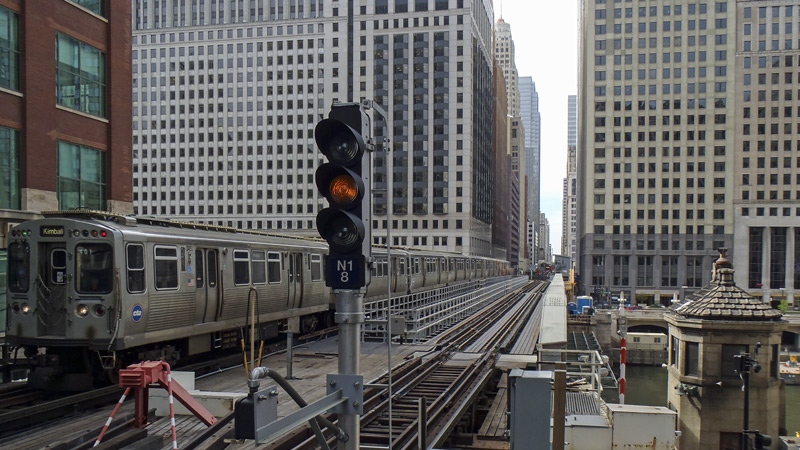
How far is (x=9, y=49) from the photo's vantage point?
20.7m

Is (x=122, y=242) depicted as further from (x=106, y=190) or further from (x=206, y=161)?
(x=206, y=161)

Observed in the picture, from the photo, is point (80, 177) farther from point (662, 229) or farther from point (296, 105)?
point (296, 105)

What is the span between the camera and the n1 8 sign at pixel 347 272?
5.18 metres

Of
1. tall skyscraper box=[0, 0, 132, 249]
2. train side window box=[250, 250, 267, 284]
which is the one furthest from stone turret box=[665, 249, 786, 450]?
tall skyscraper box=[0, 0, 132, 249]

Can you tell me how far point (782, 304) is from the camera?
85.6 meters

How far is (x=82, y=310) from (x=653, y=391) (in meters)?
48.2

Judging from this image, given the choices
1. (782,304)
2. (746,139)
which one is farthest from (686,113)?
(782,304)

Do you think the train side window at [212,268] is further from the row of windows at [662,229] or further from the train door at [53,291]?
the row of windows at [662,229]

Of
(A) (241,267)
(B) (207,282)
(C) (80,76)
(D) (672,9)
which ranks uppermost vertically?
(D) (672,9)

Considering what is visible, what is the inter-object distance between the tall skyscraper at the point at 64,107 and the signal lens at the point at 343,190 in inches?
736

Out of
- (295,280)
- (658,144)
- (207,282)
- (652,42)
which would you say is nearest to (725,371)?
(295,280)

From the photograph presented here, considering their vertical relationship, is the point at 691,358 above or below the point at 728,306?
below

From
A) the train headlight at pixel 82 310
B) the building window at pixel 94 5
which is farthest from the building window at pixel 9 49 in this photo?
the train headlight at pixel 82 310

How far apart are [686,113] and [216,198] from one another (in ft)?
268
